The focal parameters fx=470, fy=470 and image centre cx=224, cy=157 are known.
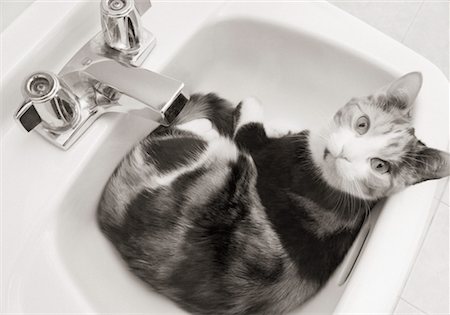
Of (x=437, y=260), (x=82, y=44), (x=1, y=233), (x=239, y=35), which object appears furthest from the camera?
(x=437, y=260)

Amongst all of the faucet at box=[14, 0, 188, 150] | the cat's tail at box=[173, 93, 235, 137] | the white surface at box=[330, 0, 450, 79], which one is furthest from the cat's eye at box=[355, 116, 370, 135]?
the white surface at box=[330, 0, 450, 79]

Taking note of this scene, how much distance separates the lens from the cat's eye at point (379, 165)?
2.83 feet

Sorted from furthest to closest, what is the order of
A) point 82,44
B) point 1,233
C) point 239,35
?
1. point 239,35
2. point 82,44
3. point 1,233

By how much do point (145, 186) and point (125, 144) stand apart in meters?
0.09

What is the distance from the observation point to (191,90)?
957 millimetres

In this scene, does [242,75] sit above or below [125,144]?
above

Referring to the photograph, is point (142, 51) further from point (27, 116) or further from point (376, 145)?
point (376, 145)

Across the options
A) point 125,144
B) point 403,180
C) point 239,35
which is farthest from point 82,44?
point 403,180

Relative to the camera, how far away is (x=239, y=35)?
91cm

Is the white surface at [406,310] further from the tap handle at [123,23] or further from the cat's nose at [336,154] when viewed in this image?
the tap handle at [123,23]

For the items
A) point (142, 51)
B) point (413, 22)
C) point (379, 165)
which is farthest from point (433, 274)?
point (142, 51)

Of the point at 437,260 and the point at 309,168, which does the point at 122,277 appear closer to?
the point at 309,168

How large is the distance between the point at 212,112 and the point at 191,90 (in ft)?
0.22

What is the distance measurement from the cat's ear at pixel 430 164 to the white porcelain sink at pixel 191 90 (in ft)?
0.08
